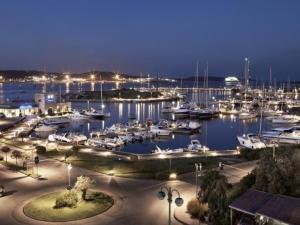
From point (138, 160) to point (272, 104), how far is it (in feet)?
263

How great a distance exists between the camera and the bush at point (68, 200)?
1925 cm

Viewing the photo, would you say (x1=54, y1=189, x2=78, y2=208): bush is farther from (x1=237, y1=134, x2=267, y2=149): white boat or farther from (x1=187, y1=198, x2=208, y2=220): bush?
(x1=237, y1=134, x2=267, y2=149): white boat

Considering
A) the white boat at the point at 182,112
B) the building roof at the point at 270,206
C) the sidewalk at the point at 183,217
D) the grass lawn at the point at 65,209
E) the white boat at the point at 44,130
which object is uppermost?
the building roof at the point at 270,206

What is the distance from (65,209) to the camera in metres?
19.0

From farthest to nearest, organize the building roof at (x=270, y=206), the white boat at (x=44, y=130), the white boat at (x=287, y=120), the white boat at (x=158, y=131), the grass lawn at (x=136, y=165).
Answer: the white boat at (x=287, y=120)
the white boat at (x=44, y=130)
the white boat at (x=158, y=131)
the grass lawn at (x=136, y=165)
the building roof at (x=270, y=206)

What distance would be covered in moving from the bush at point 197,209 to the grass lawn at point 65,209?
13.1ft

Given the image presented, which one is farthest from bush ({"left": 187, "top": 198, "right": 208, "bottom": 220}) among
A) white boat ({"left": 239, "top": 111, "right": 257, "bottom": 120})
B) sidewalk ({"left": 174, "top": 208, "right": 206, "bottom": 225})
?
white boat ({"left": 239, "top": 111, "right": 257, "bottom": 120})

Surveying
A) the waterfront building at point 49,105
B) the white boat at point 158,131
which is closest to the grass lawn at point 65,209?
the white boat at point 158,131

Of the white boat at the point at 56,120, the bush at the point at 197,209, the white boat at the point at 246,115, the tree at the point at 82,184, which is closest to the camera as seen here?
the bush at the point at 197,209

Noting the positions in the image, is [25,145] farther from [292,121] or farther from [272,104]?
[272,104]

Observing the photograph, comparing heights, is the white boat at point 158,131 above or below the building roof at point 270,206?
below

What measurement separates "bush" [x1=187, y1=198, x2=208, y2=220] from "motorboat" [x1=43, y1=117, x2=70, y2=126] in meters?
49.6

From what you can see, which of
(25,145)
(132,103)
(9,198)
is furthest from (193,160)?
(132,103)

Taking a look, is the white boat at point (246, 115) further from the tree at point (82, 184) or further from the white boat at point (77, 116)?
the tree at point (82, 184)
